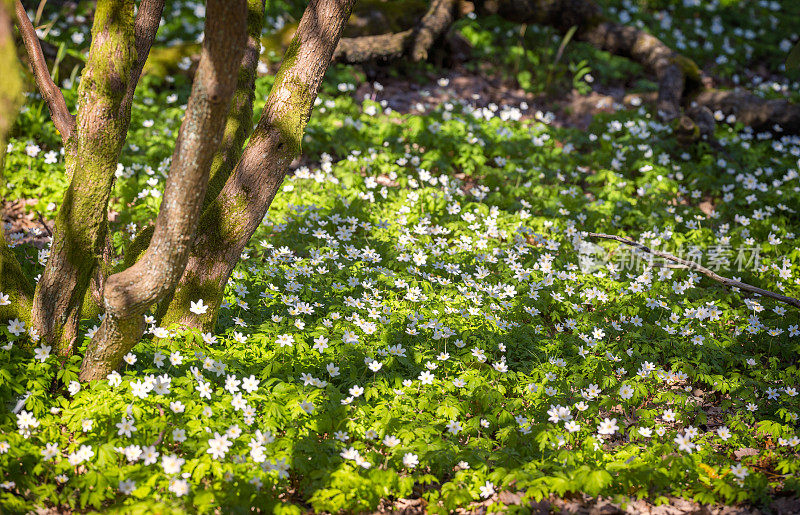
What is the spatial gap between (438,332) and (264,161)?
1.55 metres

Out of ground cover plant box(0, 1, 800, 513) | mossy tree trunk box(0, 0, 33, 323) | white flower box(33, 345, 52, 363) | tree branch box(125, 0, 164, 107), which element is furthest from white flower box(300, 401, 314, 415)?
tree branch box(125, 0, 164, 107)

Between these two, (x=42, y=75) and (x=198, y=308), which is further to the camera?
(x=198, y=308)

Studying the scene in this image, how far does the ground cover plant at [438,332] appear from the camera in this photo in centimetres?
290

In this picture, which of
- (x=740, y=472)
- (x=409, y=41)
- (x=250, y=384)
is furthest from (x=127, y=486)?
(x=409, y=41)

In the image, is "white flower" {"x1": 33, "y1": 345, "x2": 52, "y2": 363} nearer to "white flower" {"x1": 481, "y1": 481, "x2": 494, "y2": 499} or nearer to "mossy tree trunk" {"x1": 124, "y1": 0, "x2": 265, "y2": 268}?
"mossy tree trunk" {"x1": 124, "y1": 0, "x2": 265, "y2": 268}

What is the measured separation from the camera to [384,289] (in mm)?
4648

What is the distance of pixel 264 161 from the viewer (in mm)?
3525

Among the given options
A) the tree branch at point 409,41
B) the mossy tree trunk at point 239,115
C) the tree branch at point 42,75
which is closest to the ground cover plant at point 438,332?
the tree branch at point 409,41

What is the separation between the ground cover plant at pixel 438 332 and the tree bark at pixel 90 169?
211mm

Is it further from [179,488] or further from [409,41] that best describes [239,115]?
[409,41]

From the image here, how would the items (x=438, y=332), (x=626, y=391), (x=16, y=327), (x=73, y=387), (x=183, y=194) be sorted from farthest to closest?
(x=438, y=332) < (x=626, y=391) < (x=16, y=327) < (x=73, y=387) < (x=183, y=194)

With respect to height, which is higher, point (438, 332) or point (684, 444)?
point (438, 332)

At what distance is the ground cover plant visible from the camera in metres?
2.90

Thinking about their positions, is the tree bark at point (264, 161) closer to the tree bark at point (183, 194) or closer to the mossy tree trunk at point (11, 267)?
the tree bark at point (183, 194)
